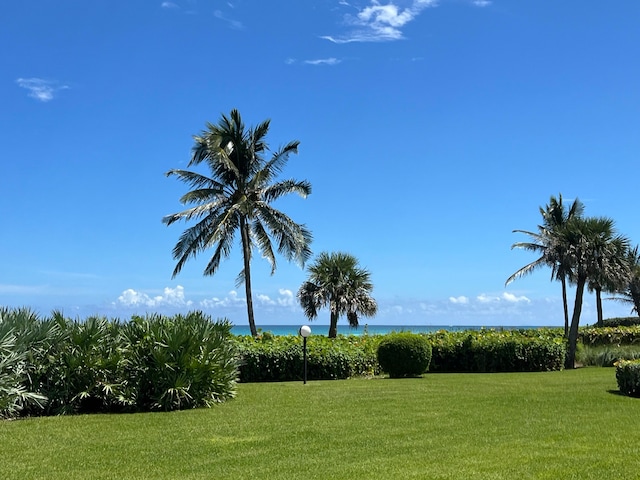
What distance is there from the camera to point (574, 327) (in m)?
23.8

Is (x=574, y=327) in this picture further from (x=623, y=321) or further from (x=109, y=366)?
(x=623, y=321)

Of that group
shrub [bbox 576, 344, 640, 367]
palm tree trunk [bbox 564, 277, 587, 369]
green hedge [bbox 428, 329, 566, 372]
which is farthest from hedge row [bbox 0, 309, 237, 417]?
shrub [bbox 576, 344, 640, 367]

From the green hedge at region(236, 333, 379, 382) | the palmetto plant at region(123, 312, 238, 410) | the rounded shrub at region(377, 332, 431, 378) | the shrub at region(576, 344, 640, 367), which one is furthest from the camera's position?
the shrub at region(576, 344, 640, 367)

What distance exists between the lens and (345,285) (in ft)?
115

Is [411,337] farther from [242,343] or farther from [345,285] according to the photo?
[345,285]

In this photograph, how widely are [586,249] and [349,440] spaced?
17960 mm

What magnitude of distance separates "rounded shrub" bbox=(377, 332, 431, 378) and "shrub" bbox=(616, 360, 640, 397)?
19.4 ft

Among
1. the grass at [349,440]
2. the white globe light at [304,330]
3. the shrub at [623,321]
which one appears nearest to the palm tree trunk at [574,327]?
the grass at [349,440]

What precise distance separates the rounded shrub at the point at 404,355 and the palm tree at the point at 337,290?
52.9 feet

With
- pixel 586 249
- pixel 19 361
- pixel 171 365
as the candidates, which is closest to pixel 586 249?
pixel 586 249

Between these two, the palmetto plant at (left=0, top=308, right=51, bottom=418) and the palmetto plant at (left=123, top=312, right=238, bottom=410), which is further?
the palmetto plant at (left=123, top=312, right=238, bottom=410)

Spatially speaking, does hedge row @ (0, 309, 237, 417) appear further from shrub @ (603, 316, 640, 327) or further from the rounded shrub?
shrub @ (603, 316, 640, 327)

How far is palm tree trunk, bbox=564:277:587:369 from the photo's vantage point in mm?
23359

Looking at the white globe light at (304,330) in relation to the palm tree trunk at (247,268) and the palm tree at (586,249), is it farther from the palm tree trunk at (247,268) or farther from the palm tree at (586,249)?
the palm tree at (586,249)
